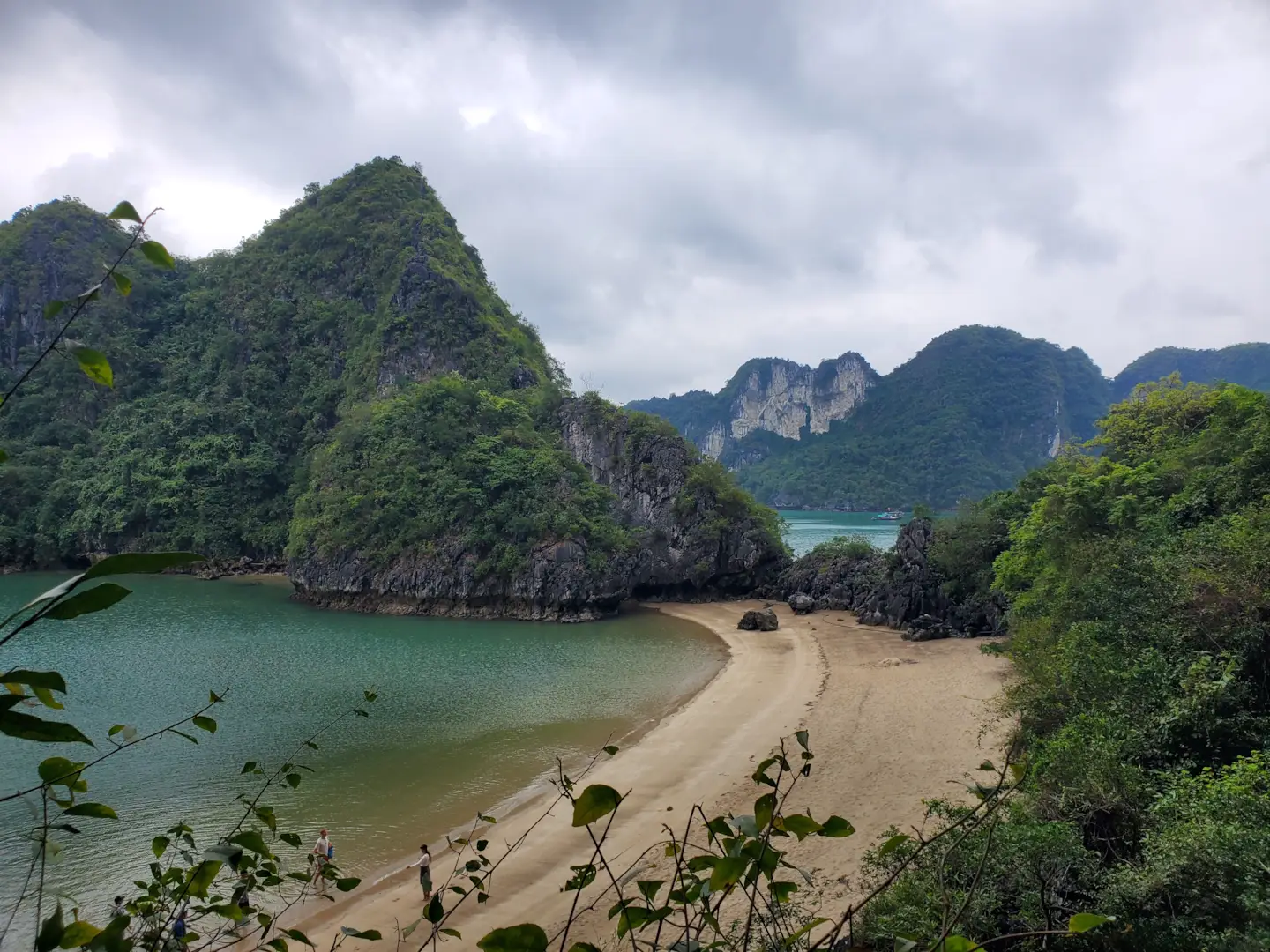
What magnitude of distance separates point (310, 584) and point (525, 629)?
38.0ft

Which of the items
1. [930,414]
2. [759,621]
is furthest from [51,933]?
[930,414]

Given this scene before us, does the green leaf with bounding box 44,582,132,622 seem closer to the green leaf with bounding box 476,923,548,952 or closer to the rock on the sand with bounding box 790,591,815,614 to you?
the green leaf with bounding box 476,923,548,952

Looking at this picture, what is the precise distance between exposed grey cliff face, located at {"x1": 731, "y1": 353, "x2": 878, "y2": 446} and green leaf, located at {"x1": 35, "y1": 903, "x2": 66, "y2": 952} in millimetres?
120097

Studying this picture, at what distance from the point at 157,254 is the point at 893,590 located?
29.3 meters

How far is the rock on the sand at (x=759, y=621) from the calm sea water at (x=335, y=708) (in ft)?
6.20

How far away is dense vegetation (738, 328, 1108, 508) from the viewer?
3799 inches

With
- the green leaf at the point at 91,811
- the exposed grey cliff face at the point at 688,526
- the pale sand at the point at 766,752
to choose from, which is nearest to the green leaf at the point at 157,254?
the green leaf at the point at 91,811

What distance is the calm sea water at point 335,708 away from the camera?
10992mm

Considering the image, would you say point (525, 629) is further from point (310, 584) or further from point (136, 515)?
point (136, 515)

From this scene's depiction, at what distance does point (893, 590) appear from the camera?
91.7ft

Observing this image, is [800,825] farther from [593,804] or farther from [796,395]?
[796,395]

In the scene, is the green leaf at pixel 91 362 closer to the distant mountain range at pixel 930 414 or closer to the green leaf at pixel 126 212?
the green leaf at pixel 126 212

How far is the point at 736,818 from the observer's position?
135cm

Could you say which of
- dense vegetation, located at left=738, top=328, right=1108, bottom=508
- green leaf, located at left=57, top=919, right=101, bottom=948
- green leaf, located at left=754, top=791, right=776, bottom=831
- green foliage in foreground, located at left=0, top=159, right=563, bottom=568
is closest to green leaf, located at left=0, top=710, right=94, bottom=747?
green leaf, located at left=57, top=919, right=101, bottom=948
